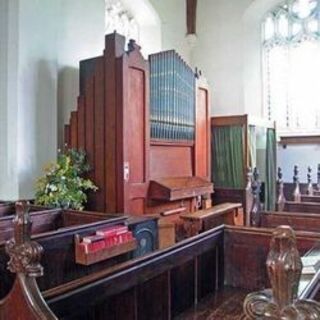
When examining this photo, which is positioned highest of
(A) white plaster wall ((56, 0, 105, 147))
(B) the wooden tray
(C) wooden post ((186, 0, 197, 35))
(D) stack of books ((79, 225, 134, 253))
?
(C) wooden post ((186, 0, 197, 35))

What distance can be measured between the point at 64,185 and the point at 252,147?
337 cm

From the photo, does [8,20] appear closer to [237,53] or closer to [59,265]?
[59,265]

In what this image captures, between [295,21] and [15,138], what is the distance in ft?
18.0

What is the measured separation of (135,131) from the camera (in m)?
4.41

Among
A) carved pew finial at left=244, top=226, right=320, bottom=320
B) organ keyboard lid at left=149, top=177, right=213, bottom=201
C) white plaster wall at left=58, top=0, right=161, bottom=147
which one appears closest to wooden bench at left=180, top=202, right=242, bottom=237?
organ keyboard lid at left=149, top=177, right=213, bottom=201

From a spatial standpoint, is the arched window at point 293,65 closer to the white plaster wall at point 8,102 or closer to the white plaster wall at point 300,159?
the white plaster wall at point 300,159

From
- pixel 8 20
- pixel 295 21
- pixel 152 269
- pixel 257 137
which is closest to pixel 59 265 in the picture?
pixel 152 269

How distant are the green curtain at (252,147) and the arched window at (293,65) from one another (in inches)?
42.9

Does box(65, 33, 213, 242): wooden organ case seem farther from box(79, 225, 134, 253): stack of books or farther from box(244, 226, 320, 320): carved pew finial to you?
box(244, 226, 320, 320): carved pew finial

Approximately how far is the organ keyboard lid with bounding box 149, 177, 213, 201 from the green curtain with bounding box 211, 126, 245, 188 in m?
0.88

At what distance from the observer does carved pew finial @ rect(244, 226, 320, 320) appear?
0.69 meters

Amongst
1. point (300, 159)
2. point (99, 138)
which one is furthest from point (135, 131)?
point (300, 159)

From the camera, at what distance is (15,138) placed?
4074 mm

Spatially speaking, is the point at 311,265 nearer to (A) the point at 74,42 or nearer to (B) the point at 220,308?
A: (B) the point at 220,308
